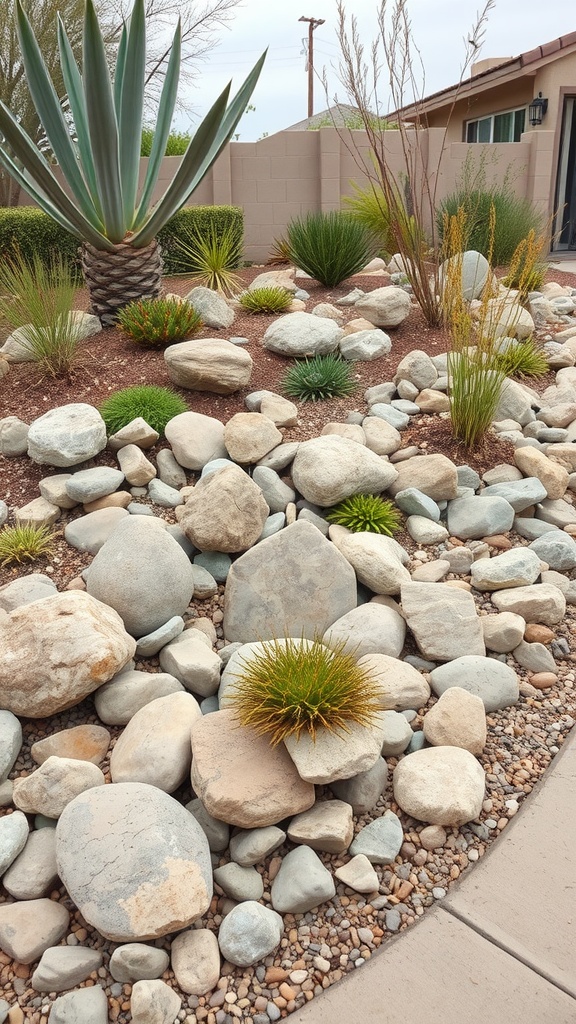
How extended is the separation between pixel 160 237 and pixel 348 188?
4516mm

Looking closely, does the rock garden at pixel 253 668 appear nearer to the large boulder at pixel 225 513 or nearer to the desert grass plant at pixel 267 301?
the large boulder at pixel 225 513

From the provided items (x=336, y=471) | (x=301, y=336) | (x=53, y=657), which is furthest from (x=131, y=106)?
(x=53, y=657)

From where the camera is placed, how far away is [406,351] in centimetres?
595

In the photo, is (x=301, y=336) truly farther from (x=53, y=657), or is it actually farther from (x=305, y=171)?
(x=305, y=171)

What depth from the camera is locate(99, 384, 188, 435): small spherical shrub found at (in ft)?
14.9

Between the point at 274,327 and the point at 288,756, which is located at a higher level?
the point at 274,327

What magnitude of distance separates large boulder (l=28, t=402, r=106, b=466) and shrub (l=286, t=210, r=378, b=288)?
11.8 ft

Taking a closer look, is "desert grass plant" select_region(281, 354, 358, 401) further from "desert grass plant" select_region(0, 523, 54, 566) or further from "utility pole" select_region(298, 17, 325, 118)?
"utility pole" select_region(298, 17, 325, 118)

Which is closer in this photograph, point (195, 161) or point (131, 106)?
point (195, 161)

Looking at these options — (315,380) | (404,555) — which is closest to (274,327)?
(315,380)

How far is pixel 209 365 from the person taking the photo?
4887 mm

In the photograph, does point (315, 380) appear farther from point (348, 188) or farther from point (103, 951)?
point (348, 188)

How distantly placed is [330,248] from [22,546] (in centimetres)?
455

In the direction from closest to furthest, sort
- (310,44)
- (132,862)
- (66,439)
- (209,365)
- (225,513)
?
(132,862), (225,513), (66,439), (209,365), (310,44)
